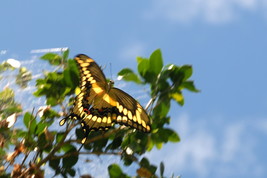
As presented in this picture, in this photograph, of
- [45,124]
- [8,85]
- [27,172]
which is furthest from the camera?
[8,85]

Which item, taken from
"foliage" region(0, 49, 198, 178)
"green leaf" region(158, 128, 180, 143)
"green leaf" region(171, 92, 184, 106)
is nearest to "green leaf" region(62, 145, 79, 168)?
"foliage" region(0, 49, 198, 178)

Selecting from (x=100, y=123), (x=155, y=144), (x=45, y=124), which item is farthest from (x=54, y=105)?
(x=155, y=144)

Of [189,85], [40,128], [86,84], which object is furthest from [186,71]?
[40,128]

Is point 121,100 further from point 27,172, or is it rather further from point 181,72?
point 27,172

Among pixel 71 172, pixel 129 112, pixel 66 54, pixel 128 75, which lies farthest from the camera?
pixel 66 54

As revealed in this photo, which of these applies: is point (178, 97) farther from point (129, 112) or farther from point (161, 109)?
point (129, 112)

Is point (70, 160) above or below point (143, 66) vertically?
below
